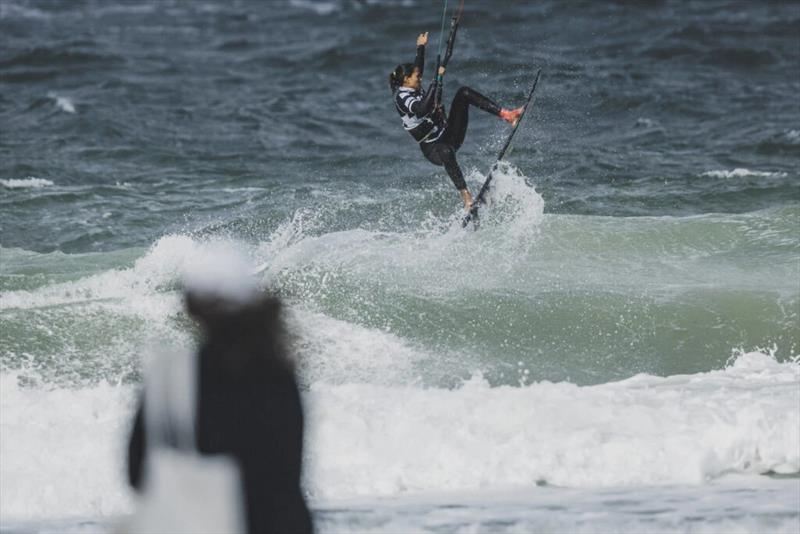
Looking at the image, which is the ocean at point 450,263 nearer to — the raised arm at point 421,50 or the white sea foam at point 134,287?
the white sea foam at point 134,287

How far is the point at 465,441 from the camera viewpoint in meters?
7.41

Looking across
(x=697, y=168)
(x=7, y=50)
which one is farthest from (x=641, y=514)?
(x=7, y=50)

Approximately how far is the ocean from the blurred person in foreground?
155 mm

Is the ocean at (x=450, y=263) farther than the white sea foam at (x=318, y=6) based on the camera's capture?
No

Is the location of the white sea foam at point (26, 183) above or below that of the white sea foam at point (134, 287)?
below

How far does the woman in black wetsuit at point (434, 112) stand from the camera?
11617 millimetres

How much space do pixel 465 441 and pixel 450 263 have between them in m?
4.58

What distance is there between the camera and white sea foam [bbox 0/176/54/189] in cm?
1704

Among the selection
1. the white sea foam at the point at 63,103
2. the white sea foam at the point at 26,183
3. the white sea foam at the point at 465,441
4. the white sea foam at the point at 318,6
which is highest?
the white sea foam at the point at 465,441

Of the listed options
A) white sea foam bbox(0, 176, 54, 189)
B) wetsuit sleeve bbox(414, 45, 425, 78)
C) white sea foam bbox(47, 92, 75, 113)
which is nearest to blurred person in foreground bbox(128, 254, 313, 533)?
wetsuit sleeve bbox(414, 45, 425, 78)

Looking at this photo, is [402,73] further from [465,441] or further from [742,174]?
[742,174]

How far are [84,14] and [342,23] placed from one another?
6.83 m

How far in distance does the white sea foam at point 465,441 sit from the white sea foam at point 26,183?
9.07 metres

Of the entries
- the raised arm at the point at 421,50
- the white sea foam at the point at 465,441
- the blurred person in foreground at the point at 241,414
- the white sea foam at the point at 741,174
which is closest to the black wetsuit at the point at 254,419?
the blurred person in foreground at the point at 241,414
